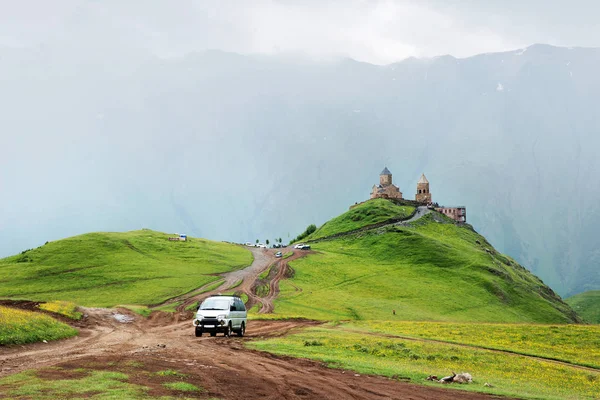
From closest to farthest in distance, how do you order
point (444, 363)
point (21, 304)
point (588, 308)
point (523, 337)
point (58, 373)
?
point (58, 373) → point (444, 363) → point (523, 337) → point (21, 304) → point (588, 308)

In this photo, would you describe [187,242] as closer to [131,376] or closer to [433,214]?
[433,214]

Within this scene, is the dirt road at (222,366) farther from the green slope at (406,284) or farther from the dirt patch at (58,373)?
the green slope at (406,284)

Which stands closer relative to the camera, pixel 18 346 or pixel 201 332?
pixel 18 346

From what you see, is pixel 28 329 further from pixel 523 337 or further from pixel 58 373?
pixel 523 337

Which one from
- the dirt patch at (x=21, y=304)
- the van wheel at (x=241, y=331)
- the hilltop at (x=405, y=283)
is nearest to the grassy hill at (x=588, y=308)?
the hilltop at (x=405, y=283)

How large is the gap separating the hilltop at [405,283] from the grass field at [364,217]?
687cm

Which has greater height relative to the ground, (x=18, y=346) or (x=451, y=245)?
(x=451, y=245)

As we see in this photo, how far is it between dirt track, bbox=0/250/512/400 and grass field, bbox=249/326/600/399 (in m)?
2.11

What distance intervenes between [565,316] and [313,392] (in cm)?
10967

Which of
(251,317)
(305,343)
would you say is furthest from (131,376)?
(251,317)

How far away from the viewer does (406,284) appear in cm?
10444

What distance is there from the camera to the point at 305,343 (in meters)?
37.0

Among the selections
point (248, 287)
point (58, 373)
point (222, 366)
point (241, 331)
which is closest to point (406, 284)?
point (248, 287)

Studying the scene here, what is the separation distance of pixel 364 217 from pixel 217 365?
148899 mm
